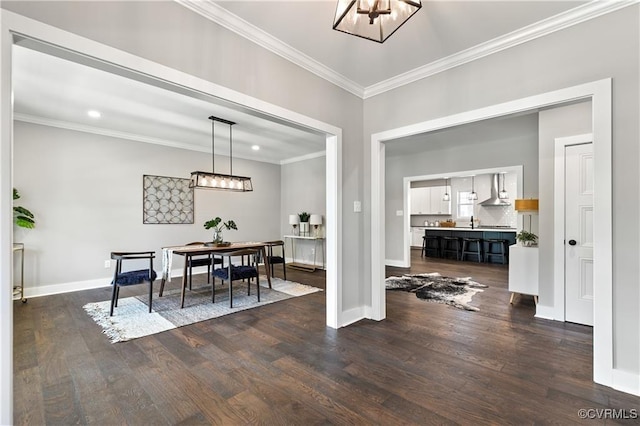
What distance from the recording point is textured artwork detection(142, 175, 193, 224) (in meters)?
5.45

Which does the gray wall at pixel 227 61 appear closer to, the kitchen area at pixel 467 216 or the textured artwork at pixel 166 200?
the textured artwork at pixel 166 200

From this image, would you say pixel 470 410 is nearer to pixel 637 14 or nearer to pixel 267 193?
pixel 637 14

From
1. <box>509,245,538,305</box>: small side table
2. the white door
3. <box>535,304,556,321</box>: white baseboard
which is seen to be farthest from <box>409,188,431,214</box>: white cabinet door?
the white door

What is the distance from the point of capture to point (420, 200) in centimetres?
1088

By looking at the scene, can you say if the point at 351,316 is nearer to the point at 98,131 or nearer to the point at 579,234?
the point at 579,234

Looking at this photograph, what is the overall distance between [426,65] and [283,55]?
1.47 meters

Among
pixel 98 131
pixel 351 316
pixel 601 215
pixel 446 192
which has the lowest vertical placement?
pixel 351 316

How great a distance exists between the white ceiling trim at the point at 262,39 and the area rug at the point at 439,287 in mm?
3258

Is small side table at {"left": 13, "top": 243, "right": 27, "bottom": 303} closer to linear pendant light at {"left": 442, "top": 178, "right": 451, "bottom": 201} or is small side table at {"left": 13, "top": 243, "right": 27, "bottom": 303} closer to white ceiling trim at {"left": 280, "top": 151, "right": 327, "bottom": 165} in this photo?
white ceiling trim at {"left": 280, "top": 151, "right": 327, "bottom": 165}

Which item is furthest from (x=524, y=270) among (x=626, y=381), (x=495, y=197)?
(x=495, y=197)

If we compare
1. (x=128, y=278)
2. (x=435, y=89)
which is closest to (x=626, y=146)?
(x=435, y=89)

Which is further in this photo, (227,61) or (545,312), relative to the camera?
(545,312)

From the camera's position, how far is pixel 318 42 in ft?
8.38

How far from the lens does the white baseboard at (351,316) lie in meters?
3.18
